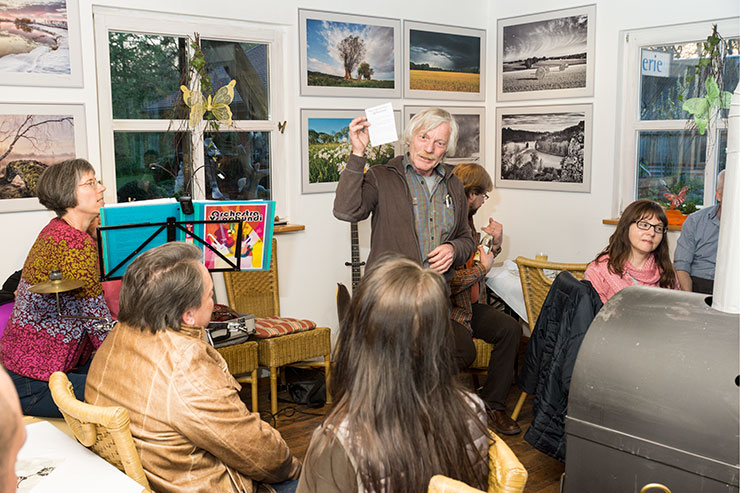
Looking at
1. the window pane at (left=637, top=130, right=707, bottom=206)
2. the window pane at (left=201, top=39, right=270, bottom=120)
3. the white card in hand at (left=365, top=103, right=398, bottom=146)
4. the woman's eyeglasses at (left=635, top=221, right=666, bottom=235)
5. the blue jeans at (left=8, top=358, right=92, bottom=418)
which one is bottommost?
the blue jeans at (left=8, top=358, right=92, bottom=418)

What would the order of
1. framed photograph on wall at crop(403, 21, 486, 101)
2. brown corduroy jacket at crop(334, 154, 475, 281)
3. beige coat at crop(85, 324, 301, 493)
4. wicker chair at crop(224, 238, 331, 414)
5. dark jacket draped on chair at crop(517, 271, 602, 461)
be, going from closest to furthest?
beige coat at crop(85, 324, 301, 493)
dark jacket draped on chair at crop(517, 271, 602, 461)
brown corduroy jacket at crop(334, 154, 475, 281)
wicker chair at crop(224, 238, 331, 414)
framed photograph on wall at crop(403, 21, 486, 101)

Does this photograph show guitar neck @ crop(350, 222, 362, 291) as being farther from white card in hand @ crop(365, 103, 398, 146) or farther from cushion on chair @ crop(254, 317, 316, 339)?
white card in hand @ crop(365, 103, 398, 146)

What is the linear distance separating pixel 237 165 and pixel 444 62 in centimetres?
165

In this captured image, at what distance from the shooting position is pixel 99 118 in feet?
12.5

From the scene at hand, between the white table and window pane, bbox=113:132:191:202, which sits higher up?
window pane, bbox=113:132:191:202

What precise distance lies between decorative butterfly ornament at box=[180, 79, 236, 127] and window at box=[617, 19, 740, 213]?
242 cm

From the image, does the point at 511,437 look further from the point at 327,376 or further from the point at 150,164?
the point at 150,164

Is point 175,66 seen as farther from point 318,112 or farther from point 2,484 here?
point 2,484

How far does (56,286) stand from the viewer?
253 cm

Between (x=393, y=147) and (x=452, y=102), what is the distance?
1.85ft

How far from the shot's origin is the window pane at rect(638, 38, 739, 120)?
14.4 ft

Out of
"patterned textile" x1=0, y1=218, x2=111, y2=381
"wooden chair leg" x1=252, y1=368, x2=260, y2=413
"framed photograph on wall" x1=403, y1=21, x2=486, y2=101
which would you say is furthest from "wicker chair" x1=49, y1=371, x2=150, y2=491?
"framed photograph on wall" x1=403, y1=21, x2=486, y2=101

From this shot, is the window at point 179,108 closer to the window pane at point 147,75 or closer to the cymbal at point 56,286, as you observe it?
the window pane at point 147,75

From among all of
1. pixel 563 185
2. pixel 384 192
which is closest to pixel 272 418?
pixel 384 192
